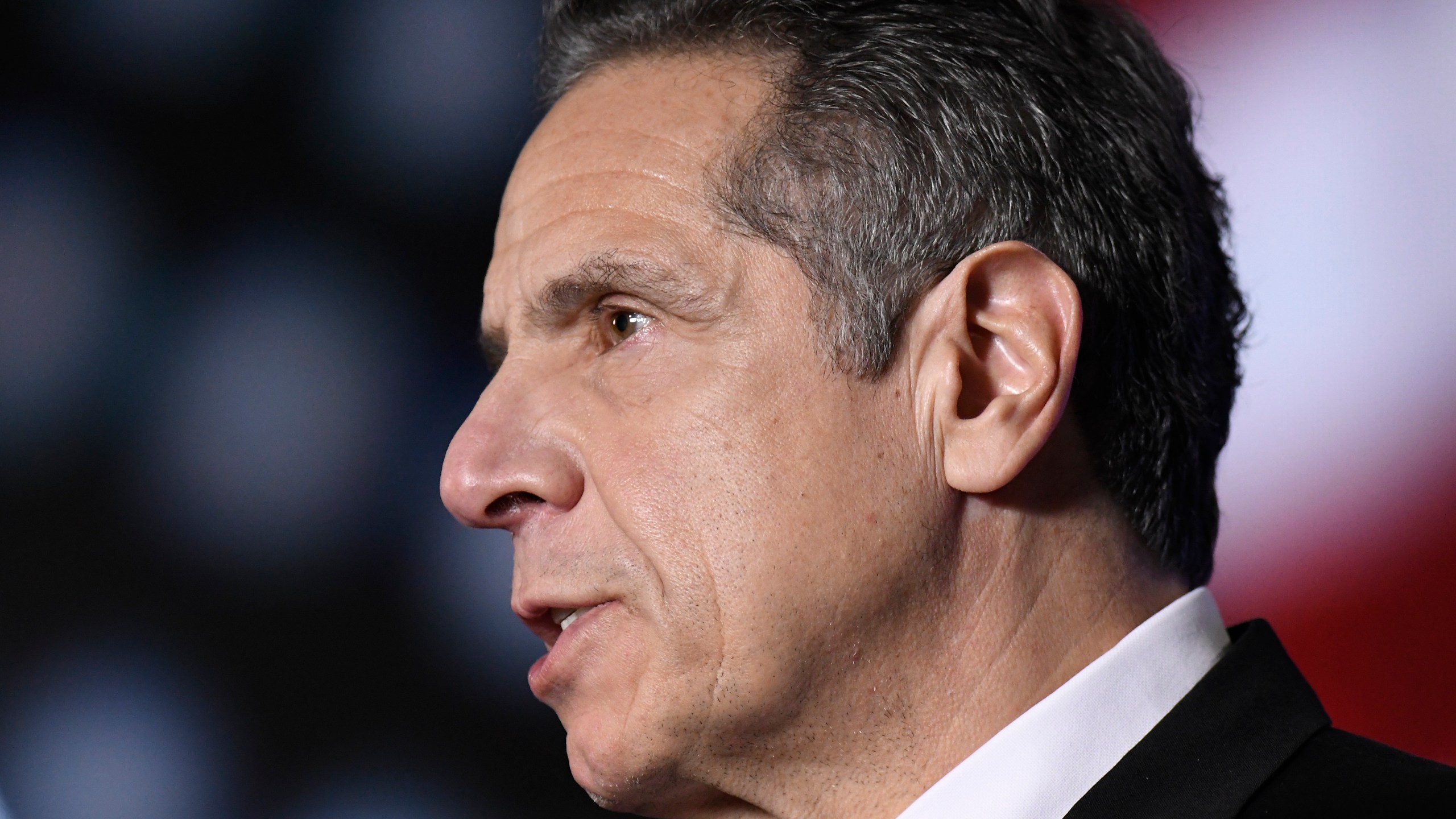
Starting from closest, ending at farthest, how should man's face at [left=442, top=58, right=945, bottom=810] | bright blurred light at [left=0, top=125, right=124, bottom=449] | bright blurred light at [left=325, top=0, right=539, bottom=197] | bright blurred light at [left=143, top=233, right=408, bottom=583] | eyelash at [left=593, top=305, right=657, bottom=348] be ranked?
man's face at [left=442, top=58, right=945, bottom=810]
eyelash at [left=593, top=305, right=657, bottom=348]
bright blurred light at [left=0, top=125, right=124, bottom=449]
bright blurred light at [left=143, top=233, right=408, bottom=583]
bright blurred light at [left=325, top=0, right=539, bottom=197]

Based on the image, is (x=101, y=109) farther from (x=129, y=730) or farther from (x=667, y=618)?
(x=667, y=618)

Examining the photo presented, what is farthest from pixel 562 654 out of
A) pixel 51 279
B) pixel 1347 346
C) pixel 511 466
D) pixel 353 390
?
pixel 1347 346

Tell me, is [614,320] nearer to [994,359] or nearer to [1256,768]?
[994,359]

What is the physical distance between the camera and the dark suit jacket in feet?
3.38

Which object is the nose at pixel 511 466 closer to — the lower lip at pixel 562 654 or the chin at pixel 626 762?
the lower lip at pixel 562 654

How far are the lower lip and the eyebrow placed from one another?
30 cm

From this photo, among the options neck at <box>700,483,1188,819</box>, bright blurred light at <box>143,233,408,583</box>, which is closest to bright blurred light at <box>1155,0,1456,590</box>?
neck at <box>700,483,1188,819</box>

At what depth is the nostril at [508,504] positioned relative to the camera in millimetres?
1211

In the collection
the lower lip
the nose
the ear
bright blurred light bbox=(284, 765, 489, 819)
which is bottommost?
bright blurred light bbox=(284, 765, 489, 819)

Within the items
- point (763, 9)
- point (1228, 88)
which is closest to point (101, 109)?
point (763, 9)

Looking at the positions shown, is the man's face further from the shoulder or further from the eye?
the shoulder

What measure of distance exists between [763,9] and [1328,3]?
1302 mm

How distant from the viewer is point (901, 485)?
3.69ft

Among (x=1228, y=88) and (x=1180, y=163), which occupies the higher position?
(x=1228, y=88)
